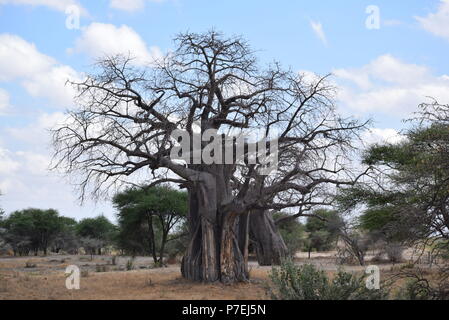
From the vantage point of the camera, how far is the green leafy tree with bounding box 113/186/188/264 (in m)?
30.5

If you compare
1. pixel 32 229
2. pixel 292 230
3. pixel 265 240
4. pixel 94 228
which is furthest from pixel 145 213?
pixel 94 228

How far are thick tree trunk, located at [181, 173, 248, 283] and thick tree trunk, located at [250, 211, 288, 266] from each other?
852 cm

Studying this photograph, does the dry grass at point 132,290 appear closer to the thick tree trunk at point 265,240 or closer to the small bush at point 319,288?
the small bush at point 319,288

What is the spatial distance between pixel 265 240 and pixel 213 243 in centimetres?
963

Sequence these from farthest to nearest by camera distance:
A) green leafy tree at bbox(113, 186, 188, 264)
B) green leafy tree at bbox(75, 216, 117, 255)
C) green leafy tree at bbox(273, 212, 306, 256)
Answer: green leafy tree at bbox(75, 216, 117, 255) → green leafy tree at bbox(273, 212, 306, 256) → green leafy tree at bbox(113, 186, 188, 264)

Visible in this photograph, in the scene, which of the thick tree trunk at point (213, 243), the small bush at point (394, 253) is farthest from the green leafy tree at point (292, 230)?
the thick tree trunk at point (213, 243)

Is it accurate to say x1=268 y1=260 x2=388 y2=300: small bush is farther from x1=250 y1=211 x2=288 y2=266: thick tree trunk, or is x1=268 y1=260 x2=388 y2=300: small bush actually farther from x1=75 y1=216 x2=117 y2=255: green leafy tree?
x1=75 y1=216 x2=117 y2=255: green leafy tree

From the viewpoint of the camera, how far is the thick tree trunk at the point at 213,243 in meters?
15.0

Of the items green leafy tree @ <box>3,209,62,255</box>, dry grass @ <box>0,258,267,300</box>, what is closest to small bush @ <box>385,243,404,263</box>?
dry grass @ <box>0,258,267,300</box>

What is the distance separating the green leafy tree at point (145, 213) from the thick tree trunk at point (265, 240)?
732 centimetres

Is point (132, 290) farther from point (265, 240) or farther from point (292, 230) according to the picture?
point (292, 230)

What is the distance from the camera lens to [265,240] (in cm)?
2439
